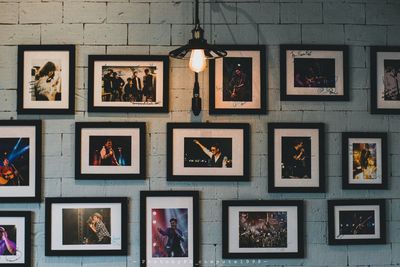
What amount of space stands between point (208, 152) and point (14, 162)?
1221 millimetres

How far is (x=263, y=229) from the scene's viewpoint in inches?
122

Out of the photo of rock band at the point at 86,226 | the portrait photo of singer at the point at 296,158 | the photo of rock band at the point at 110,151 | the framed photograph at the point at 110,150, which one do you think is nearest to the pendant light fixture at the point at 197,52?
the framed photograph at the point at 110,150

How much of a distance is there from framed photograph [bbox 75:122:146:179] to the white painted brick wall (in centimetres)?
5

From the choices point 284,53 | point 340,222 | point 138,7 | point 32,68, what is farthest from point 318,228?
point 32,68

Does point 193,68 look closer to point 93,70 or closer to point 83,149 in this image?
point 93,70

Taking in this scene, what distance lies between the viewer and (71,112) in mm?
3086

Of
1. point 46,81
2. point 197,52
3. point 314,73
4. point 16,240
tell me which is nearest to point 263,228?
point 314,73

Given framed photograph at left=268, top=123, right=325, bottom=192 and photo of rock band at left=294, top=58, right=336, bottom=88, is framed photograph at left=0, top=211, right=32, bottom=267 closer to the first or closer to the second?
framed photograph at left=268, top=123, right=325, bottom=192

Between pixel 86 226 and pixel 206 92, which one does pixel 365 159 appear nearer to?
pixel 206 92

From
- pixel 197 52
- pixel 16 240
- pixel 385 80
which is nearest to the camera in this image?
pixel 197 52

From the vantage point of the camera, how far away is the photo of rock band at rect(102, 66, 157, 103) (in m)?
3.09

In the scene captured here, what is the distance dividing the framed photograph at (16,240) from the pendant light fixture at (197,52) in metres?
1.29

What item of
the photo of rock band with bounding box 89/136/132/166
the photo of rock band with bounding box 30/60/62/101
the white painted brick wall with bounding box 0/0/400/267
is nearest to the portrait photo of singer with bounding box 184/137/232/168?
the white painted brick wall with bounding box 0/0/400/267

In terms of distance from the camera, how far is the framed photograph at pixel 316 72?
123 inches
